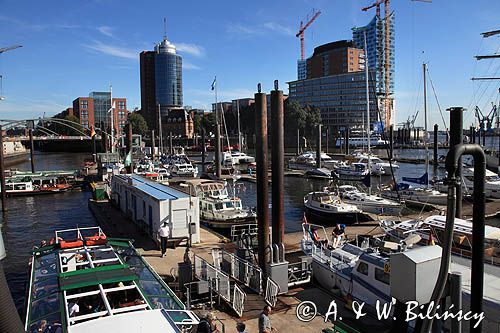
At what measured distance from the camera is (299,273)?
1686cm

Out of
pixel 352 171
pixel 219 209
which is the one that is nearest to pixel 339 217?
pixel 219 209

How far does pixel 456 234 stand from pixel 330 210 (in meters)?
14.8

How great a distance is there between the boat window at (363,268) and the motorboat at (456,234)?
14.5 ft

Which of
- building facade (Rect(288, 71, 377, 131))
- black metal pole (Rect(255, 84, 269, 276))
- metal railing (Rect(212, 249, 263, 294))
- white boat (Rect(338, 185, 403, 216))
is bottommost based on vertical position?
white boat (Rect(338, 185, 403, 216))

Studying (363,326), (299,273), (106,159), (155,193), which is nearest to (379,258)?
(363,326)

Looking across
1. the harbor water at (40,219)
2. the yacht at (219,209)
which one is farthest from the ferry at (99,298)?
the yacht at (219,209)

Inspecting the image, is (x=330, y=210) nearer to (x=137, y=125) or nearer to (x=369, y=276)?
(x=369, y=276)

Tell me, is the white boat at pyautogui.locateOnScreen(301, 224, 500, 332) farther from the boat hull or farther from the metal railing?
the boat hull

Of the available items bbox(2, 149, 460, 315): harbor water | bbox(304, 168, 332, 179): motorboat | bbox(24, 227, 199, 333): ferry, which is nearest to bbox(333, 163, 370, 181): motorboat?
bbox(304, 168, 332, 179): motorboat

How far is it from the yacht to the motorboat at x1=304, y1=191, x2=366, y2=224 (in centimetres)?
655

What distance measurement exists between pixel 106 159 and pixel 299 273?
168ft

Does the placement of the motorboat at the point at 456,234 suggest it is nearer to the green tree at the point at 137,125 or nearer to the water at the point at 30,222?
the water at the point at 30,222

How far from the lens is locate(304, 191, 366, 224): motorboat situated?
107 feet

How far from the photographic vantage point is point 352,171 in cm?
6756
